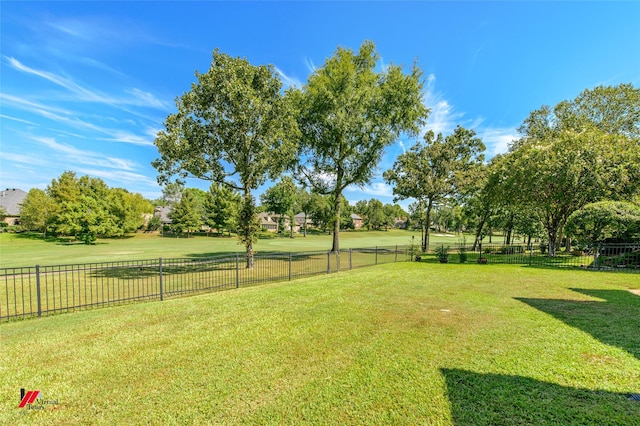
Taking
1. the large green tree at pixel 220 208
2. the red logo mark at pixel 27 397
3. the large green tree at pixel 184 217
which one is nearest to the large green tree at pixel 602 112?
the red logo mark at pixel 27 397

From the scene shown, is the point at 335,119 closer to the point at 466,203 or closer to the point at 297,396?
the point at 466,203

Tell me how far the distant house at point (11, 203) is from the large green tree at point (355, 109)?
62.7 meters

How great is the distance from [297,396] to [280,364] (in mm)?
815

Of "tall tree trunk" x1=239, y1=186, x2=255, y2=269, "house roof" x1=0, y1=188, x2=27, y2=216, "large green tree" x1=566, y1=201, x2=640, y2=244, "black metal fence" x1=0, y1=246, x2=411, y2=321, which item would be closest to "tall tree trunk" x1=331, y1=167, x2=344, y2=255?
"black metal fence" x1=0, y1=246, x2=411, y2=321

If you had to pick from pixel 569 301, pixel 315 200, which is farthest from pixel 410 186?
pixel 315 200

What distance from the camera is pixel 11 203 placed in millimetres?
54250

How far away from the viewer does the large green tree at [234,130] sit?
13328mm

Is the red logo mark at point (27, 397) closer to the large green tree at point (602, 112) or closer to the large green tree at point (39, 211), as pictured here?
Answer: the large green tree at point (602, 112)

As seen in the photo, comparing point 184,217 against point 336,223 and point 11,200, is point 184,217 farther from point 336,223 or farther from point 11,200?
point 336,223

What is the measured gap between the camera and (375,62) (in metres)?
20.2

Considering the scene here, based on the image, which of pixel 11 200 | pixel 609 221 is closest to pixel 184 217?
pixel 11 200

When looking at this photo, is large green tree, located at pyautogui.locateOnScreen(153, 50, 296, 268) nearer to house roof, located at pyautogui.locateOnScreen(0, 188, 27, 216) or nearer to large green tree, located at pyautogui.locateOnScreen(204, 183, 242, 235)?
large green tree, located at pyautogui.locateOnScreen(204, 183, 242, 235)

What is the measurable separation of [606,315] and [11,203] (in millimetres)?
83295

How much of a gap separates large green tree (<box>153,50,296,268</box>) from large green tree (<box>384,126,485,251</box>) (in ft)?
43.4
